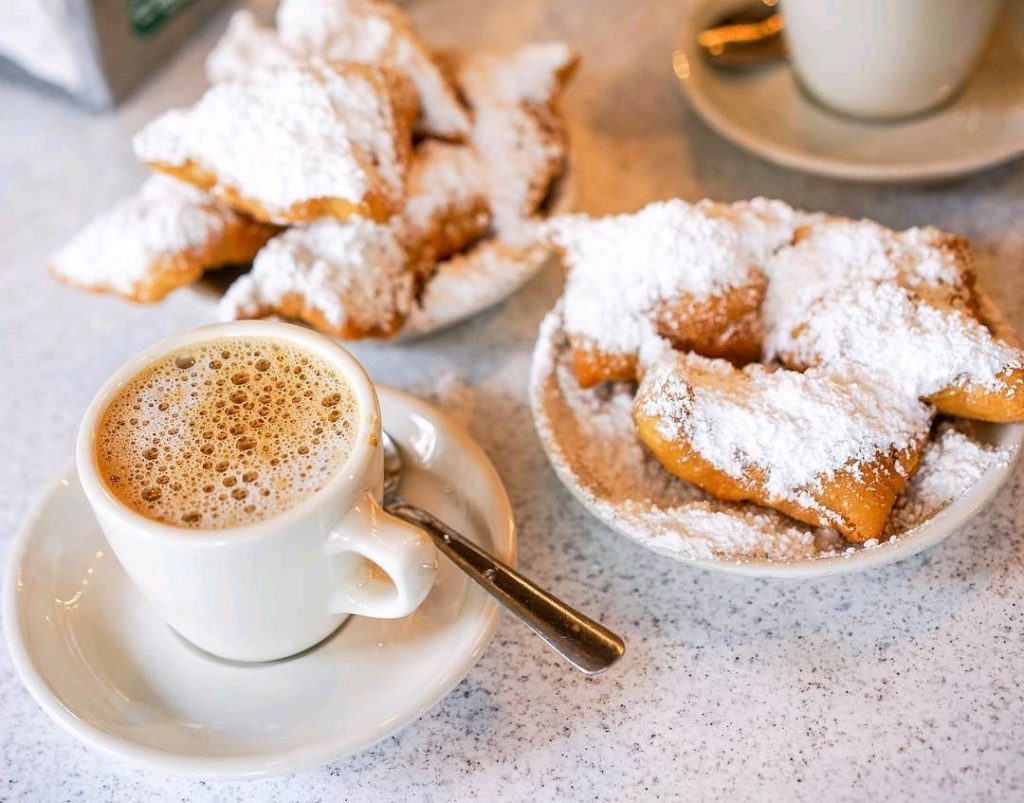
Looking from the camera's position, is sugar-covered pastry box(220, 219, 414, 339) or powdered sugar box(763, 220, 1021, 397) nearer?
powdered sugar box(763, 220, 1021, 397)

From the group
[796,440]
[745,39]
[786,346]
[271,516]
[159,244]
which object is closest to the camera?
[271,516]

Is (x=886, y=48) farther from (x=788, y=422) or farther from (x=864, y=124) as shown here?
(x=788, y=422)

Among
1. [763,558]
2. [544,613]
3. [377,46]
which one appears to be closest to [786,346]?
[763,558]

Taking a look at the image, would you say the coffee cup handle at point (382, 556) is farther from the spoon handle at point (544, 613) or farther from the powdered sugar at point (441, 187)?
the powdered sugar at point (441, 187)

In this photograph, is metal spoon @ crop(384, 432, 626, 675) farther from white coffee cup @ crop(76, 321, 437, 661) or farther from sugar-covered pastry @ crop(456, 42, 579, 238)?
sugar-covered pastry @ crop(456, 42, 579, 238)

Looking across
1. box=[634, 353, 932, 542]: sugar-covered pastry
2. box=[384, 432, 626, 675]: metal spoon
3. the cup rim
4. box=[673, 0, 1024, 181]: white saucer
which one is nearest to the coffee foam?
the cup rim
